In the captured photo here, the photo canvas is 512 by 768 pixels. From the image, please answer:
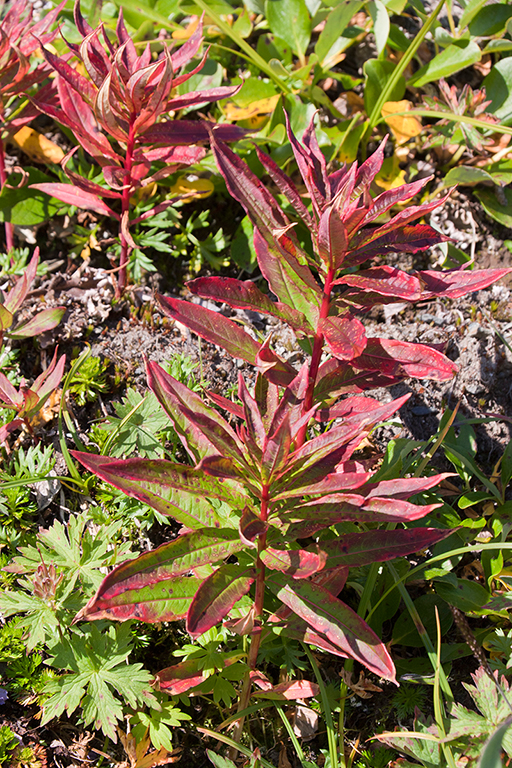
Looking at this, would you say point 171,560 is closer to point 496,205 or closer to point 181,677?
point 181,677

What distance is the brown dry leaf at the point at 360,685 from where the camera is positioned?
1899mm

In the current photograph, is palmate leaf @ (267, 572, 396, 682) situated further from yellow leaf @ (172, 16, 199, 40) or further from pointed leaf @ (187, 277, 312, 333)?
yellow leaf @ (172, 16, 199, 40)

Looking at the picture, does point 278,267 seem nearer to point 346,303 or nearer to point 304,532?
point 346,303

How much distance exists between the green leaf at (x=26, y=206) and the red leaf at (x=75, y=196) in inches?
13.6

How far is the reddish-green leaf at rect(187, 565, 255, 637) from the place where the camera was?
138 cm

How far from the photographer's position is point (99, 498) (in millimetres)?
2215

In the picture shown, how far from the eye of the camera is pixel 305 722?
195 cm

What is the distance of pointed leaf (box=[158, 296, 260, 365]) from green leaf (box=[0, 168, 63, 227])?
1.51 meters

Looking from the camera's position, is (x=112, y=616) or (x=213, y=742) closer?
(x=112, y=616)

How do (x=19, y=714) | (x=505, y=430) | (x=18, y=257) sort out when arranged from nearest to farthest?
(x=19, y=714) < (x=505, y=430) < (x=18, y=257)

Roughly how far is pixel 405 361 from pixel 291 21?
2340mm

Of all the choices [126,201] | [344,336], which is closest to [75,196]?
[126,201]

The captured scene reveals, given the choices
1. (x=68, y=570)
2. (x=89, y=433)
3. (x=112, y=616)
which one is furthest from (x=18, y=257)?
(x=112, y=616)

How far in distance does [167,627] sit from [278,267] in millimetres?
1294
